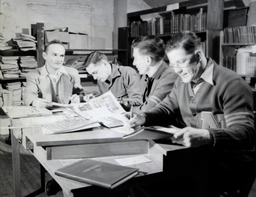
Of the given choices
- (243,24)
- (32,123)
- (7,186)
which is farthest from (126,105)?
(243,24)

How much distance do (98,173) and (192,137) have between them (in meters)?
0.43

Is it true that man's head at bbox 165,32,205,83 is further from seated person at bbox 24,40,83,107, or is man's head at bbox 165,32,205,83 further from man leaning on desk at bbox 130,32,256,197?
seated person at bbox 24,40,83,107

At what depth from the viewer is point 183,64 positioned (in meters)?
1.83

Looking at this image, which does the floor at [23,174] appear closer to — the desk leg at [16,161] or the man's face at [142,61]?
the desk leg at [16,161]

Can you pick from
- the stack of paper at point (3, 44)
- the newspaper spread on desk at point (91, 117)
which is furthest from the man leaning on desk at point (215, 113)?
the stack of paper at point (3, 44)

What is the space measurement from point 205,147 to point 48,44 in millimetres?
3081

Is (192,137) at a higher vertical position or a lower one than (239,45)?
lower

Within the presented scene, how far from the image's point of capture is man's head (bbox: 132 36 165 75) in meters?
2.67

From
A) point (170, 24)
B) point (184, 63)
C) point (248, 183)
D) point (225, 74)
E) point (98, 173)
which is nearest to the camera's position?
point (98, 173)

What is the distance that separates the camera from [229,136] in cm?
149

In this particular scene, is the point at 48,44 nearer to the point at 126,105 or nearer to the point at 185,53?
the point at 126,105

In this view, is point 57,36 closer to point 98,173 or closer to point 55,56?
point 55,56

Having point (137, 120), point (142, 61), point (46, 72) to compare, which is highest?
point (142, 61)

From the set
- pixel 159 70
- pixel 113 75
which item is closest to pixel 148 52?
pixel 159 70
